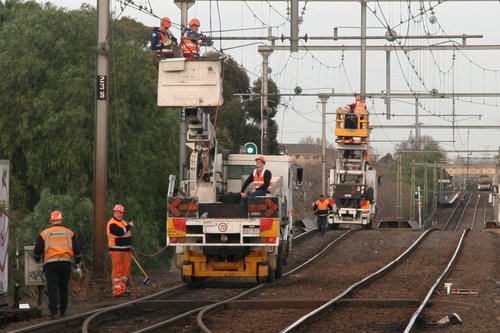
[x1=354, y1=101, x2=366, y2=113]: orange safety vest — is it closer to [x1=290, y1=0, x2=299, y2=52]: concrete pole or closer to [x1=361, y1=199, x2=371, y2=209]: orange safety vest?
[x1=361, y1=199, x2=371, y2=209]: orange safety vest

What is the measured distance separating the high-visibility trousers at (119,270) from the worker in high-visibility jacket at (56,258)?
149 inches

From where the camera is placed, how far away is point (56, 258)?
17469mm

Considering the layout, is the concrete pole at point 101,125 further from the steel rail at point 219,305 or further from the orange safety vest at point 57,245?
the orange safety vest at point 57,245

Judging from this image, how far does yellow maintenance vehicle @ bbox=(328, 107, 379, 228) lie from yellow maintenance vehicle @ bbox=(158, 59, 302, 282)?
1027 inches

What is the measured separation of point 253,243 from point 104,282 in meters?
3.06

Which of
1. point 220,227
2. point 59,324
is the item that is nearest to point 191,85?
point 220,227

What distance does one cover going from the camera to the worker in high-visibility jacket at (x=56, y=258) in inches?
685

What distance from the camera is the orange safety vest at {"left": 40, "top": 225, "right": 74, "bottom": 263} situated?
1748 cm

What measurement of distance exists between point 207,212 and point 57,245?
586 cm

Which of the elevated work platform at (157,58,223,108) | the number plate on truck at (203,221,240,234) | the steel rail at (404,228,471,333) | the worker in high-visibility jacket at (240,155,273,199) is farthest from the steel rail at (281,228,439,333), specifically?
the elevated work platform at (157,58,223,108)

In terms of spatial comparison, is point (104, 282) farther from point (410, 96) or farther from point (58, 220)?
point (410, 96)

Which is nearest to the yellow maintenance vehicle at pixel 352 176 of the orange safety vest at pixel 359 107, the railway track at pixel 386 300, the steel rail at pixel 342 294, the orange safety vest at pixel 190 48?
the orange safety vest at pixel 359 107

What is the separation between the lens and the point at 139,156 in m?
37.8

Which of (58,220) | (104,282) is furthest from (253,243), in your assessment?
(58,220)
